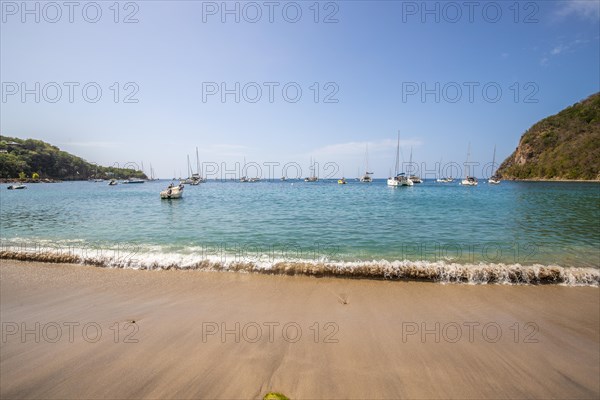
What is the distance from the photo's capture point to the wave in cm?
764

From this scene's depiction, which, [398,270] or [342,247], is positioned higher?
[398,270]

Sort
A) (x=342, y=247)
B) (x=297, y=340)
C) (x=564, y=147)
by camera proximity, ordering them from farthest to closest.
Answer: (x=564, y=147) < (x=342, y=247) < (x=297, y=340)

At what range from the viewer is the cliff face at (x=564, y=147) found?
309 feet

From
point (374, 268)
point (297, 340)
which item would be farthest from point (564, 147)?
point (297, 340)

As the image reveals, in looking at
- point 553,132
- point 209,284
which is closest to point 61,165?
point 209,284

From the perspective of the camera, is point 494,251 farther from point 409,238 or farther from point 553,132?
point 553,132

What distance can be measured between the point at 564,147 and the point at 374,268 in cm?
15197

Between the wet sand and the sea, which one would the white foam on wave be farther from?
the wet sand

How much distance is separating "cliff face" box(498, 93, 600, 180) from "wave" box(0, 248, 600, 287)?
126 m

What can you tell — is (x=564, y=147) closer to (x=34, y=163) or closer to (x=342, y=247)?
(x=342, y=247)

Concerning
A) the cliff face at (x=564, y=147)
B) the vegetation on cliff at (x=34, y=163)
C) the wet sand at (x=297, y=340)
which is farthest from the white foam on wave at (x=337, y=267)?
the vegetation on cliff at (x=34, y=163)

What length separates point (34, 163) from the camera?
13375cm

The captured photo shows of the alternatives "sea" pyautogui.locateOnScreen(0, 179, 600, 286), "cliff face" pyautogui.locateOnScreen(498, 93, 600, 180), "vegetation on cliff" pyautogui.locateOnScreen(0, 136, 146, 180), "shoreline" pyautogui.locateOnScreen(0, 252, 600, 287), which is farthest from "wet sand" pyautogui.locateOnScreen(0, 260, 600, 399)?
"vegetation on cliff" pyautogui.locateOnScreen(0, 136, 146, 180)

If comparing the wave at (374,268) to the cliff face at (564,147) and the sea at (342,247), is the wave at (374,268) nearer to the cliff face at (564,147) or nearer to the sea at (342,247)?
the sea at (342,247)
